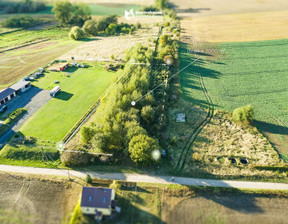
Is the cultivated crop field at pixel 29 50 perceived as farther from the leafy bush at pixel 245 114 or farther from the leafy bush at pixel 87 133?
the leafy bush at pixel 245 114

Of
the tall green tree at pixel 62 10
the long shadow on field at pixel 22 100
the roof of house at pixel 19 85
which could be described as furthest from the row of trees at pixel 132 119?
the tall green tree at pixel 62 10

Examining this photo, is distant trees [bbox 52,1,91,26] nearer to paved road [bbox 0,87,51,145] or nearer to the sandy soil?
the sandy soil

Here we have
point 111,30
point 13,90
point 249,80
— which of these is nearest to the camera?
point 13,90

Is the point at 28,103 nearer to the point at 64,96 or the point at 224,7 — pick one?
the point at 64,96

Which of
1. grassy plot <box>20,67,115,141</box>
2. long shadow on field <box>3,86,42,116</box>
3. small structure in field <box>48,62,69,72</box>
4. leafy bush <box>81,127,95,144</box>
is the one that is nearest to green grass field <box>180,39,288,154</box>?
grassy plot <box>20,67,115,141</box>

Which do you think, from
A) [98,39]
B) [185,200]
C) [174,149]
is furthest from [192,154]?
[98,39]

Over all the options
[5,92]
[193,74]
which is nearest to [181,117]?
[193,74]
